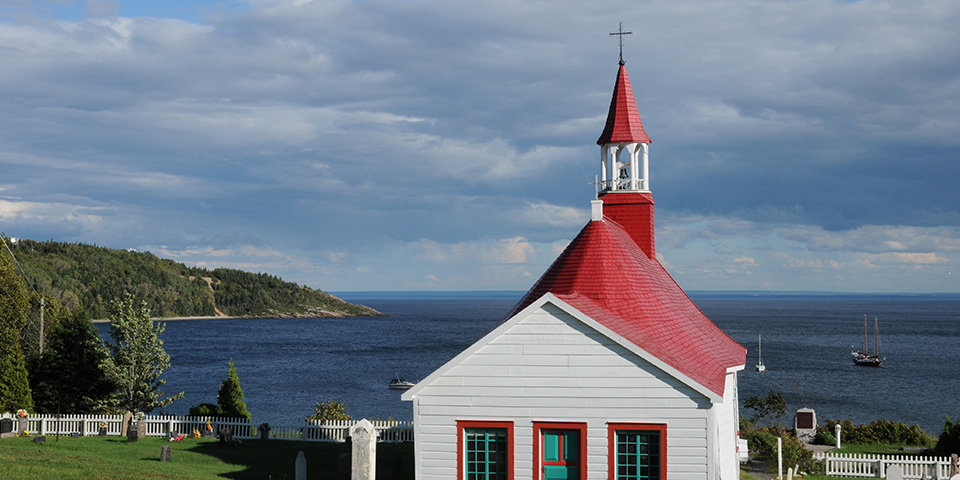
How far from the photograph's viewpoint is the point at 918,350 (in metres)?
110

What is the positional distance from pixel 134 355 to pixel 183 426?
20.0 ft

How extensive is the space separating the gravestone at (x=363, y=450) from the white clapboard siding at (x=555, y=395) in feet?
5.89

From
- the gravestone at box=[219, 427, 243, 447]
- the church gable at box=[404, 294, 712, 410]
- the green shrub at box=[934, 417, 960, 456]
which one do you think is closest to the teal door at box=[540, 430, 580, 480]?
the church gable at box=[404, 294, 712, 410]

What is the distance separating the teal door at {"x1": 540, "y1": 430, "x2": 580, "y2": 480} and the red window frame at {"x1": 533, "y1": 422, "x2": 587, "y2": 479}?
0.13m

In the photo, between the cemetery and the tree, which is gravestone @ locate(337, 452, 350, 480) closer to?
the cemetery

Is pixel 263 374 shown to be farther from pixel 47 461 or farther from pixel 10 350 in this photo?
pixel 47 461

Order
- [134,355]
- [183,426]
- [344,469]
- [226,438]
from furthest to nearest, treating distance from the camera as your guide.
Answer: [134,355], [183,426], [226,438], [344,469]

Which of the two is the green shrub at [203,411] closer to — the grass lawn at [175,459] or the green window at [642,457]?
the grass lawn at [175,459]

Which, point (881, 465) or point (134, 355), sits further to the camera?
point (134, 355)

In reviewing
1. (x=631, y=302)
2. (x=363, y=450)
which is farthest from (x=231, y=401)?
(x=631, y=302)

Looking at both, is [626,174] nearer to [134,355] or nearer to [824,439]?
[824,439]

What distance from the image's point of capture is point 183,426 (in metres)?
31.1

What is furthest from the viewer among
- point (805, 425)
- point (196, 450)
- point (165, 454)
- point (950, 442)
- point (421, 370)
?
point (421, 370)

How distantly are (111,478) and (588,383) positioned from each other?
11196mm
